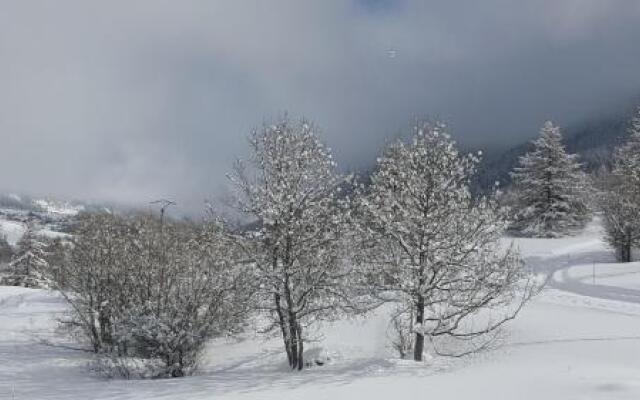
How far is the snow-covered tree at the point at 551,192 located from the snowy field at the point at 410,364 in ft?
64.8

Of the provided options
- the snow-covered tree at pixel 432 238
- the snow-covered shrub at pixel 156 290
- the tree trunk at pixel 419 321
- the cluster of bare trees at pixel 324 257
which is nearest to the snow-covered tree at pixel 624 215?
the cluster of bare trees at pixel 324 257

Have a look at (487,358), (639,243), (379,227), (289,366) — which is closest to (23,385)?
(289,366)

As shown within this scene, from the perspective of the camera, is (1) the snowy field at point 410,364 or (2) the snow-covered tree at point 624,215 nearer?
(1) the snowy field at point 410,364

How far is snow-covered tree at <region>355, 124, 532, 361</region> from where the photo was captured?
19.0 m

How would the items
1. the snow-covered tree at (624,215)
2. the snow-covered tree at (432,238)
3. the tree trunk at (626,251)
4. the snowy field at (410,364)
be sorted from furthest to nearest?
the tree trunk at (626,251) → the snow-covered tree at (624,215) → the snow-covered tree at (432,238) → the snowy field at (410,364)

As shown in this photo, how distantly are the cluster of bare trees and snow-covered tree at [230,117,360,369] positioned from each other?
4 cm

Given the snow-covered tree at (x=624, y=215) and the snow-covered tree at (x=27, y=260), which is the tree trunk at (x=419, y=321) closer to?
the snow-covered tree at (x=624, y=215)

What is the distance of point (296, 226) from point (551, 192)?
42393 mm

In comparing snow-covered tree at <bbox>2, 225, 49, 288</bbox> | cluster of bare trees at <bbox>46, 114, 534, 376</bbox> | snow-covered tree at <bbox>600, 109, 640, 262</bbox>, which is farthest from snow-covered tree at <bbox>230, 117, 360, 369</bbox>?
snow-covered tree at <bbox>2, 225, 49, 288</bbox>

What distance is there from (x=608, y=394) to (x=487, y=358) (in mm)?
6882

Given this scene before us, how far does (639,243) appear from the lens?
42.6 m

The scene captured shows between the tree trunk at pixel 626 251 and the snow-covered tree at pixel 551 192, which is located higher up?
the snow-covered tree at pixel 551 192

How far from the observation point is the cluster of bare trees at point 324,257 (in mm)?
19312

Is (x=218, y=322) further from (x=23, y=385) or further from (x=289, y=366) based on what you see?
(x=23, y=385)
